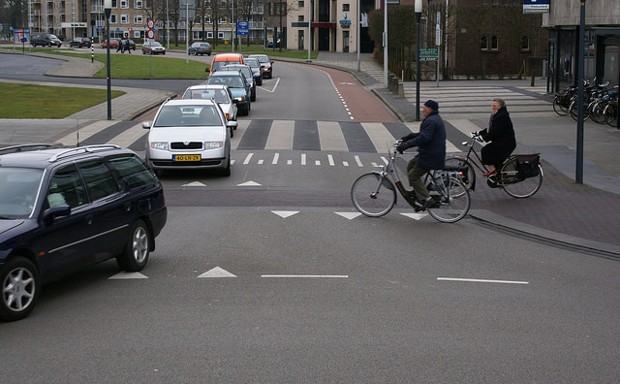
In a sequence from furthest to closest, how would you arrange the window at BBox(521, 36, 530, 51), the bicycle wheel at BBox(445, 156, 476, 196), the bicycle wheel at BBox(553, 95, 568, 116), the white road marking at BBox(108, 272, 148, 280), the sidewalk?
the window at BBox(521, 36, 530, 51) → the bicycle wheel at BBox(553, 95, 568, 116) → the bicycle wheel at BBox(445, 156, 476, 196) → the sidewalk → the white road marking at BBox(108, 272, 148, 280)

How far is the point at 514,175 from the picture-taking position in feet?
51.0

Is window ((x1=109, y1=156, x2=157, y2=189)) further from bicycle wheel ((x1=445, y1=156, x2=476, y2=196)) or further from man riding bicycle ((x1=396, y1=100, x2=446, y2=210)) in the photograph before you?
bicycle wheel ((x1=445, y1=156, x2=476, y2=196))

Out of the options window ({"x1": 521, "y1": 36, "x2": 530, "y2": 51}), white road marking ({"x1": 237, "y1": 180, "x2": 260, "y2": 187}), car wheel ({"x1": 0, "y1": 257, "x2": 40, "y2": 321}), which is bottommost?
white road marking ({"x1": 237, "y1": 180, "x2": 260, "y2": 187})

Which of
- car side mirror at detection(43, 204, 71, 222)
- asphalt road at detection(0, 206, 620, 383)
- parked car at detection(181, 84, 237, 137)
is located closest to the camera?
asphalt road at detection(0, 206, 620, 383)

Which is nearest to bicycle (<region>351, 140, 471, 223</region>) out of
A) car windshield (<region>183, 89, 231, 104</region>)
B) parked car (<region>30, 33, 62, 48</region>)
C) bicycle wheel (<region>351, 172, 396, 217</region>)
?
bicycle wheel (<region>351, 172, 396, 217</region>)

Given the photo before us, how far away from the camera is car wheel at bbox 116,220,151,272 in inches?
380

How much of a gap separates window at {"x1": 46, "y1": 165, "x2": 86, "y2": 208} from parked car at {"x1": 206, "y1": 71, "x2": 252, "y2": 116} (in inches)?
937

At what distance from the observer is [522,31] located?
183 feet

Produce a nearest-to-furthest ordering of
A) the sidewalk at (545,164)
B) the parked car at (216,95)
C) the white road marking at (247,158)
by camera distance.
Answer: the sidewalk at (545,164) < the white road marking at (247,158) < the parked car at (216,95)

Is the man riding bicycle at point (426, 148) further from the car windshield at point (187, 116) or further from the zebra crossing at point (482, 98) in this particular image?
the zebra crossing at point (482, 98)

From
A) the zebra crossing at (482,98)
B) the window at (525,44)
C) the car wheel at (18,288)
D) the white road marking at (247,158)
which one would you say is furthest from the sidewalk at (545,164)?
the window at (525,44)

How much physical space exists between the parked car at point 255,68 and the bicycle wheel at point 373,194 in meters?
34.9

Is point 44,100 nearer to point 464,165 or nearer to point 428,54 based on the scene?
point 428,54

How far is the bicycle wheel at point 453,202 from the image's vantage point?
13.4 m
